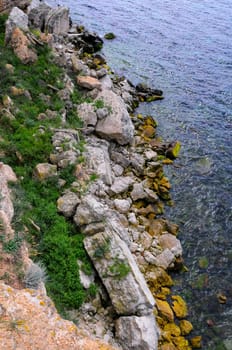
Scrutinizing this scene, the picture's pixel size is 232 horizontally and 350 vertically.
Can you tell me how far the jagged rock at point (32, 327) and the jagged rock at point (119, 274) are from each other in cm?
450

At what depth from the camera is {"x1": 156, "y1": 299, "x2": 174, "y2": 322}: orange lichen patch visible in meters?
15.1

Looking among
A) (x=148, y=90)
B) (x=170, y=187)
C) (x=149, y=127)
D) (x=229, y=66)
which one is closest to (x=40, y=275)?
(x=170, y=187)

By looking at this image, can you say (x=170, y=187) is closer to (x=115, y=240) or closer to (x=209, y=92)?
(x=115, y=240)

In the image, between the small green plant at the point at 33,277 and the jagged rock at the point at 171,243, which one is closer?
the small green plant at the point at 33,277

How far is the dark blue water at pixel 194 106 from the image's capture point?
16.9m

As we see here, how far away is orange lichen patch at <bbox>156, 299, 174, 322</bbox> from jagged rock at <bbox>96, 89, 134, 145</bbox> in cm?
1118

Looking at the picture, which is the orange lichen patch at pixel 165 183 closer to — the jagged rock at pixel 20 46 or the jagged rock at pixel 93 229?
the jagged rock at pixel 93 229

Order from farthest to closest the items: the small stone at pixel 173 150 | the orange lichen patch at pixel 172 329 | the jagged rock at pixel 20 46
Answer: the small stone at pixel 173 150 < the jagged rock at pixel 20 46 < the orange lichen patch at pixel 172 329

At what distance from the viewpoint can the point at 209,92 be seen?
31.6m

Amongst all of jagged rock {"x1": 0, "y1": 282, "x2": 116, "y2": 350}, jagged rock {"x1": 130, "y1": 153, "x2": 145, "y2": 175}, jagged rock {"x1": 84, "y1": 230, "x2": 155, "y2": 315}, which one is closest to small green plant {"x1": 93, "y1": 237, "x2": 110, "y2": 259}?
jagged rock {"x1": 84, "y1": 230, "x2": 155, "y2": 315}

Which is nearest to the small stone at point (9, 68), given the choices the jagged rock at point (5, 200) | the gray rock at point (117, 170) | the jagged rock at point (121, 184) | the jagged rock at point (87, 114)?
the jagged rock at point (87, 114)

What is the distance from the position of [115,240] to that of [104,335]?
3.72 meters

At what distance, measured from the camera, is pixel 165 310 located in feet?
49.9

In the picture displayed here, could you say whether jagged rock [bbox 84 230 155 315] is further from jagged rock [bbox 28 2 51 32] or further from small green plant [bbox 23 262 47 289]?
jagged rock [bbox 28 2 51 32]
